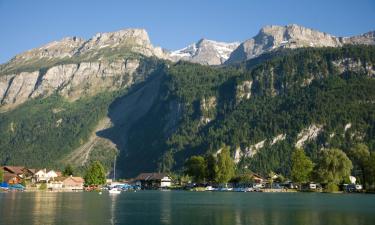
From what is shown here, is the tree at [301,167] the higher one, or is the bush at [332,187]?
the tree at [301,167]

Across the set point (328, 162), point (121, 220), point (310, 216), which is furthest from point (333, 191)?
point (121, 220)

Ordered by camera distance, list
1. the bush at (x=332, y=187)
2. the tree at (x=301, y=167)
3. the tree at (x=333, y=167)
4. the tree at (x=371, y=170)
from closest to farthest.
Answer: the tree at (x=371, y=170) → the tree at (x=333, y=167) → the bush at (x=332, y=187) → the tree at (x=301, y=167)

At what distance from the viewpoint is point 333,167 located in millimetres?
173875

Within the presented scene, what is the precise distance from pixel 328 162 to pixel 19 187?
4314 inches

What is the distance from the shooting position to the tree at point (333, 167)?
570 feet

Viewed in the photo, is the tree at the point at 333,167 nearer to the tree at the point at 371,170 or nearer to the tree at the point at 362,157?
the tree at the point at 362,157

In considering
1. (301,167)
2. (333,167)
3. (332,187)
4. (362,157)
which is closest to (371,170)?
(362,157)

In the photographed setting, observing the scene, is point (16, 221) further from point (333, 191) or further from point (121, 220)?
point (333, 191)

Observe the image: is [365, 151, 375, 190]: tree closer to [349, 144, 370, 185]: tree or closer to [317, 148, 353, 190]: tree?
[349, 144, 370, 185]: tree

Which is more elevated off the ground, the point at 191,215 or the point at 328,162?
the point at 328,162

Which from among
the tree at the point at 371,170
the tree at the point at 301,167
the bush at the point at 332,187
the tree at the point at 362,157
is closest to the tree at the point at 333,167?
the bush at the point at 332,187

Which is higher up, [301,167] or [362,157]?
[362,157]

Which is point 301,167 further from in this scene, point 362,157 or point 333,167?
point 362,157

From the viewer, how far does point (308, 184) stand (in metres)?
198
